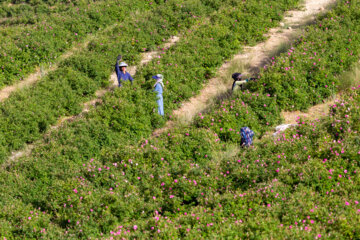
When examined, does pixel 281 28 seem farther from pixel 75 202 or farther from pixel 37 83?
pixel 75 202

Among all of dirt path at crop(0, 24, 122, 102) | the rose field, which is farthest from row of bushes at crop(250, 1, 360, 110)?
dirt path at crop(0, 24, 122, 102)

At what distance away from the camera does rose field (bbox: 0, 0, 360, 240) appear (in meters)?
6.60

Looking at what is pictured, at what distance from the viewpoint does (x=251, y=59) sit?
47.5 ft

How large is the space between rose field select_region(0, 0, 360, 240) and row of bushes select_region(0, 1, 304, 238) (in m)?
0.03

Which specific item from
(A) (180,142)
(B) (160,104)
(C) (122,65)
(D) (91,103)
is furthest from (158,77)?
(A) (180,142)

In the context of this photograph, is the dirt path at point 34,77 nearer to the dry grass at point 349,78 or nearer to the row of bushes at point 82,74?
the row of bushes at point 82,74

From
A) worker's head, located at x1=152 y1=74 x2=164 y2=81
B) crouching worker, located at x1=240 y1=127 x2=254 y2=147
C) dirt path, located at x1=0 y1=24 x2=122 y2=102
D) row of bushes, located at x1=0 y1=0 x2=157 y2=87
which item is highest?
row of bushes, located at x1=0 y1=0 x2=157 y2=87

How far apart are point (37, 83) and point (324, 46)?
30.3 ft

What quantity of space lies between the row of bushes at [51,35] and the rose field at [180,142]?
0.07 metres

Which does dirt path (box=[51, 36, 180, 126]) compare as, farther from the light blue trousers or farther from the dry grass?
the dry grass

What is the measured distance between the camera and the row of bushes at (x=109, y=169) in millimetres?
7309

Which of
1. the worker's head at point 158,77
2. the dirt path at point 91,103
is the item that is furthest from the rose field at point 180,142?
the worker's head at point 158,77

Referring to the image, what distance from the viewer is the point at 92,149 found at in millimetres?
9852

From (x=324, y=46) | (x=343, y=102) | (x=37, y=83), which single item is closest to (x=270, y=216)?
(x=343, y=102)
